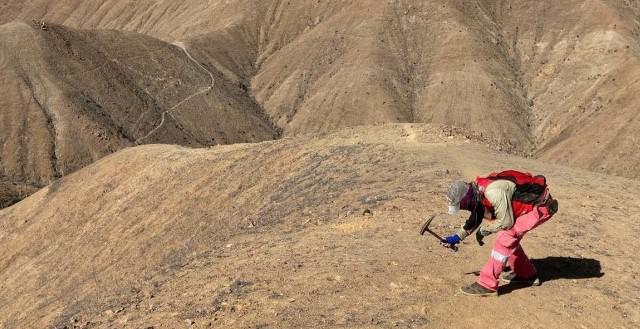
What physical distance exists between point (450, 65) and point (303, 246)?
211 ft

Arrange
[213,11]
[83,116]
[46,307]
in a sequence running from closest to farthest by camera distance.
Answer: 1. [46,307]
2. [83,116]
3. [213,11]

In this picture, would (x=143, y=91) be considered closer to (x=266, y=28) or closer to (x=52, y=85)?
(x=52, y=85)

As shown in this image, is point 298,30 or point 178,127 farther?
point 298,30

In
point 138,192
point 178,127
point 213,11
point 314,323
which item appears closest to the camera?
point 314,323

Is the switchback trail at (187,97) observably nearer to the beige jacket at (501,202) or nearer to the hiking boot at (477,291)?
the hiking boot at (477,291)

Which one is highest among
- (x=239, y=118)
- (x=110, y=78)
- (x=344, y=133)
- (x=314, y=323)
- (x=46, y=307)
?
(x=314, y=323)

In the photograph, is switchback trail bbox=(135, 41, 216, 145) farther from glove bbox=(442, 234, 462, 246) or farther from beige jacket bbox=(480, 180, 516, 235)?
beige jacket bbox=(480, 180, 516, 235)

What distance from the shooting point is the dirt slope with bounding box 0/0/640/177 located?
62.7 meters

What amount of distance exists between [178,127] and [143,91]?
7.09 m

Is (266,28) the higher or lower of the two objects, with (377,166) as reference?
lower

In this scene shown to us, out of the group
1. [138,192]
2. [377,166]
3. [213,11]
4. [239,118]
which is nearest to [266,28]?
[213,11]

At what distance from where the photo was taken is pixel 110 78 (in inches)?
2539

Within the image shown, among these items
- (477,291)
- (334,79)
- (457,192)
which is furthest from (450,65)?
(457,192)

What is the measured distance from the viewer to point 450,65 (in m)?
72.2
